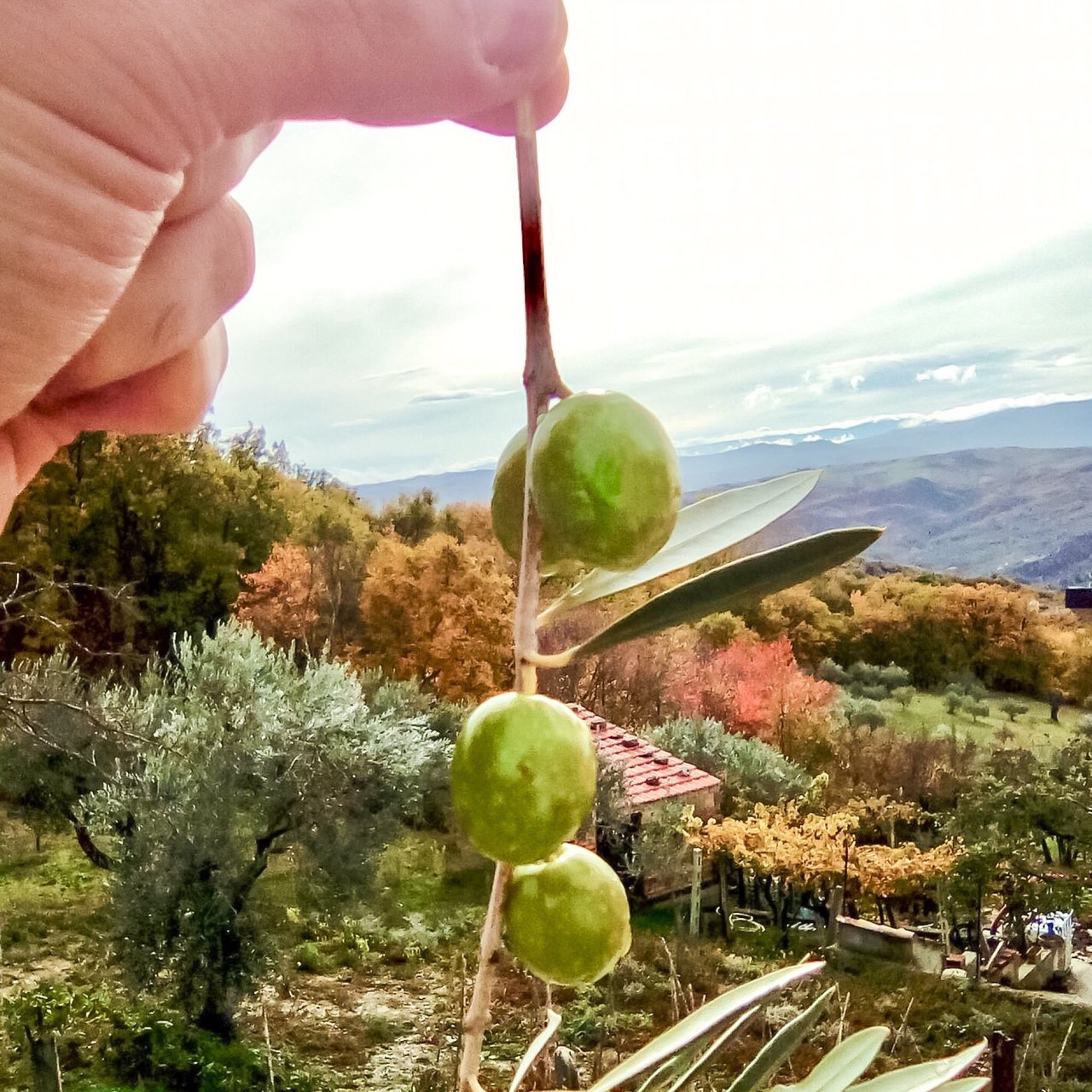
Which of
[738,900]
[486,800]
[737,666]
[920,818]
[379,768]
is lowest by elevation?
[738,900]

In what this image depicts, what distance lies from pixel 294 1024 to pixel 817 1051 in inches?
30.1

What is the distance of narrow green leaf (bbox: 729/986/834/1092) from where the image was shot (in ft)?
0.75

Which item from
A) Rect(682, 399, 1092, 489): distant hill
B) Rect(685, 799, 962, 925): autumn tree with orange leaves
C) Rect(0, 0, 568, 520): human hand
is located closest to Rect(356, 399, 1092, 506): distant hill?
Rect(682, 399, 1092, 489): distant hill

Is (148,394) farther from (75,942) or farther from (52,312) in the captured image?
(75,942)

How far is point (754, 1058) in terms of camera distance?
9.2 inches

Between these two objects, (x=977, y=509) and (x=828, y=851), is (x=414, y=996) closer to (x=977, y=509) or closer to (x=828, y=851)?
(x=828, y=851)

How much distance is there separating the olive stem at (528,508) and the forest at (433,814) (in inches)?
45.8

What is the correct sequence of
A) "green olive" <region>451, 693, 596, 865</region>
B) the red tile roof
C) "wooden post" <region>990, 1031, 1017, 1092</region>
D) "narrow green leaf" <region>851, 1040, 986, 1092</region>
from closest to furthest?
"green olive" <region>451, 693, 596, 865</region> < "narrow green leaf" <region>851, 1040, 986, 1092</region> < "wooden post" <region>990, 1031, 1017, 1092</region> < the red tile roof

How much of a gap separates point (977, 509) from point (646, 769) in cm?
67

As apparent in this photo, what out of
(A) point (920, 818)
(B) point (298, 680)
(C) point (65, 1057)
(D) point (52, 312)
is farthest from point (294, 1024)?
(D) point (52, 312)

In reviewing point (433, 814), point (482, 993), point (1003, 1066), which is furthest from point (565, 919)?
point (433, 814)

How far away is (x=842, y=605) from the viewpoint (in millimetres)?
1392

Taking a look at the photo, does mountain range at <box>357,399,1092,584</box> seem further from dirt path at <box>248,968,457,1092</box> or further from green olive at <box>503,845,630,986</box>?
green olive at <box>503,845,630,986</box>

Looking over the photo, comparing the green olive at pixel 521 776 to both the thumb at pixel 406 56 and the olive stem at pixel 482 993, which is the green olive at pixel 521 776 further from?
the thumb at pixel 406 56
